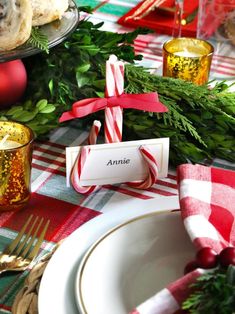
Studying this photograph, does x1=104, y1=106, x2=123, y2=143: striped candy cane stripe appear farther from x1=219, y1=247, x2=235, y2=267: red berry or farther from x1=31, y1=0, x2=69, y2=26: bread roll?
x1=219, y1=247, x2=235, y2=267: red berry

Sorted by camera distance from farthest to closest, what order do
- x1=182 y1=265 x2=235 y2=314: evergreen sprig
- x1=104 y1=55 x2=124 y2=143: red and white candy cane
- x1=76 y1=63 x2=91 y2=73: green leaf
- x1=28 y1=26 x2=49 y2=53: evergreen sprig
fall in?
x1=76 y1=63 x2=91 y2=73: green leaf
x1=28 y1=26 x2=49 y2=53: evergreen sprig
x1=104 y1=55 x2=124 y2=143: red and white candy cane
x1=182 y1=265 x2=235 y2=314: evergreen sprig

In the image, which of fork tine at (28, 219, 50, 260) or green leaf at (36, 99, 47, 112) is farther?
green leaf at (36, 99, 47, 112)

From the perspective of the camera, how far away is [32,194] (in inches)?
39.0

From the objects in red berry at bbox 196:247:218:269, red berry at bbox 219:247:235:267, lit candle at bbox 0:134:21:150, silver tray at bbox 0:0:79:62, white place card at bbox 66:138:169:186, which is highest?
silver tray at bbox 0:0:79:62

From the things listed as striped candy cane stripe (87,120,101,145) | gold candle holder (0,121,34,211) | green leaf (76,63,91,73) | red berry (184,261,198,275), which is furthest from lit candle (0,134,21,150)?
red berry (184,261,198,275)

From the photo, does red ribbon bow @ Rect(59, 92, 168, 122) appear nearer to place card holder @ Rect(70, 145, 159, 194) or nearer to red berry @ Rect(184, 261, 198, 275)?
place card holder @ Rect(70, 145, 159, 194)

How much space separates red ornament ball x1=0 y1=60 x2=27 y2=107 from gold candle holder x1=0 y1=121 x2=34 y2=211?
0.59 feet

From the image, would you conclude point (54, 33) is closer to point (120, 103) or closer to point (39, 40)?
point (39, 40)

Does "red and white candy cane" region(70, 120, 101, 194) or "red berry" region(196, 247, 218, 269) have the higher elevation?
"red berry" region(196, 247, 218, 269)

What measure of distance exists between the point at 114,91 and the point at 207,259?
39 cm

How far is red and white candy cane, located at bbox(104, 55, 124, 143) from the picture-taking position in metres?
0.93

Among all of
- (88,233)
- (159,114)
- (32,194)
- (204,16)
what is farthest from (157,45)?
(88,233)

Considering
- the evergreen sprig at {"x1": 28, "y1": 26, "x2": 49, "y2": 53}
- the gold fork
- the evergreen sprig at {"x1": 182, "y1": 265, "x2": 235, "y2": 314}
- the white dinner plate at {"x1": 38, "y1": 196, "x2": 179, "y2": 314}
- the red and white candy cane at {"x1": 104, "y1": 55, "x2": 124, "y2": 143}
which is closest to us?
the evergreen sprig at {"x1": 182, "y1": 265, "x2": 235, "y2": 314}

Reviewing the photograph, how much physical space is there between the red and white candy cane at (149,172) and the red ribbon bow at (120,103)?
2.6 inches
